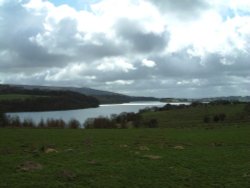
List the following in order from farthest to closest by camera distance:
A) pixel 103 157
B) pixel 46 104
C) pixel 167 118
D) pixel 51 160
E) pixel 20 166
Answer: pixel 46 104 → pixel 167 118 → pixel 103 157 → pixel 51 160 → pixel 20 166

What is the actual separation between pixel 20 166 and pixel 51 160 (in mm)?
3031

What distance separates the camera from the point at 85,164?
1897 cm

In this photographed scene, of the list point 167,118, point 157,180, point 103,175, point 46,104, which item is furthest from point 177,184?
point 46,104

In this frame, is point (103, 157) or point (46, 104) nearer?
point (103, 157)

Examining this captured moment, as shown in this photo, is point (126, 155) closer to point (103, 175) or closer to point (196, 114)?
point (103, 175)

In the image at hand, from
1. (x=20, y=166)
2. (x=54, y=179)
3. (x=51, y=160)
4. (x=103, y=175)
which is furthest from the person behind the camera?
(x=51, y=160)

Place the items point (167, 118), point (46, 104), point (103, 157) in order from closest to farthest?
point (103, 157)
point (167, 118)
point (46, 104)

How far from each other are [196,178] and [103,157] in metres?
7.36

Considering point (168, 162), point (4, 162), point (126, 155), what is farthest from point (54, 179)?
point (126, 155)

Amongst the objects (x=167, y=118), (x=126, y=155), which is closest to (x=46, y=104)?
(x=167, y=118)

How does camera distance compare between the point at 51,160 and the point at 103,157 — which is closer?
the point at 51,160

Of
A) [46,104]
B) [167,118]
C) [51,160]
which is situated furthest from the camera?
[46,104]

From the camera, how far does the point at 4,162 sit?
19062mm

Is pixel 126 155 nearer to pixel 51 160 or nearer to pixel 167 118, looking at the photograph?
pixel 51 160
